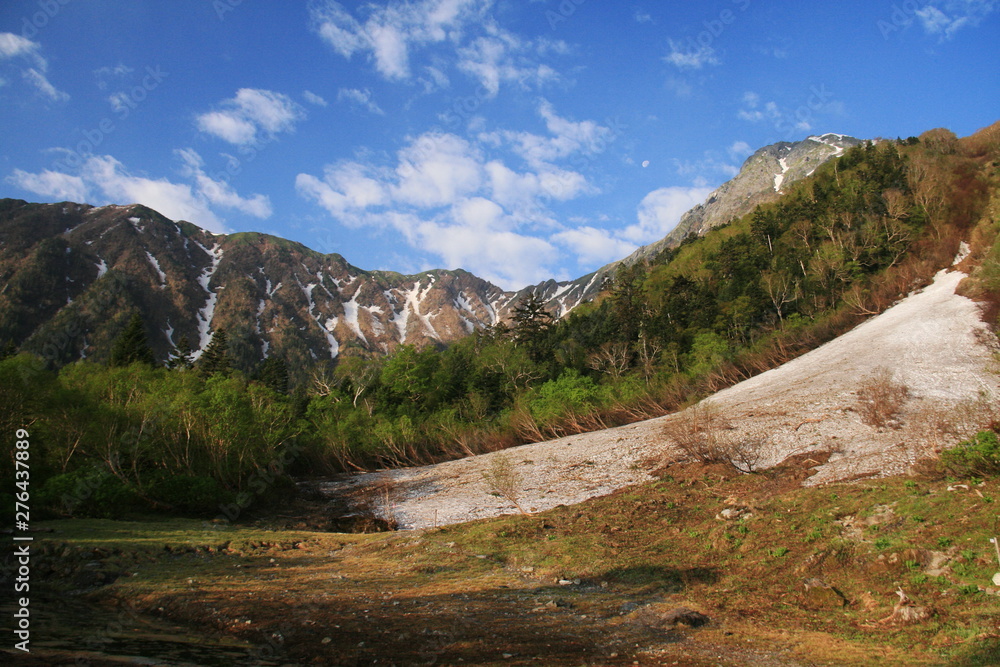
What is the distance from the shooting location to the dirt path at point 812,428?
19453 millimetres

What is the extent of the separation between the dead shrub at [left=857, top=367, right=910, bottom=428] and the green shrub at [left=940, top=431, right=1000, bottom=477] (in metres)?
9.67

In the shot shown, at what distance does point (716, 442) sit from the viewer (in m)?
20.3

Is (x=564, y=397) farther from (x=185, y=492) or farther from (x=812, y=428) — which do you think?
(x=185, y=492)

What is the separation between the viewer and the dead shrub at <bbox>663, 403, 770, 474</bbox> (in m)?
20.0

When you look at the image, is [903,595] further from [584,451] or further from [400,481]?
[400,481]

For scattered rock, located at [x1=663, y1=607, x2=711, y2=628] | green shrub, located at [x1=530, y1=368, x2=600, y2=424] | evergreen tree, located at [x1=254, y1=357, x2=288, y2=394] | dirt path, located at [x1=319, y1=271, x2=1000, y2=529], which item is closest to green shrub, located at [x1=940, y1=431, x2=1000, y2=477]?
dirt path, located at [x1=319, y1=271, x2=1000, y2=529]

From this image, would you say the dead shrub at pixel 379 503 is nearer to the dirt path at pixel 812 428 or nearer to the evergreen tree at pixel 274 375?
the dirt path at pixel 812 428

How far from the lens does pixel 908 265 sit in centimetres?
5019

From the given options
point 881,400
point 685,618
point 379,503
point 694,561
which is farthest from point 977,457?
point 379,503

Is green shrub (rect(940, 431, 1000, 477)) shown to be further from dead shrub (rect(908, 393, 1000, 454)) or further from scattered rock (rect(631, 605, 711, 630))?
scattered rock (rect(631, 605, 711, 630))

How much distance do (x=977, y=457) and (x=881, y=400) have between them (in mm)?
12381

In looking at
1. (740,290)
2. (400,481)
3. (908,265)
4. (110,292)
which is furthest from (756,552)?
(110,292)

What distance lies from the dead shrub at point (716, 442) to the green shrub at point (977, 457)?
24.2ft

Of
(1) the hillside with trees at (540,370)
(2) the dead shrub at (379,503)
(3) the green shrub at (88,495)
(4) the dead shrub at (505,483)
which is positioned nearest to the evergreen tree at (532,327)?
(1) the hillside with trees at (540,370)
